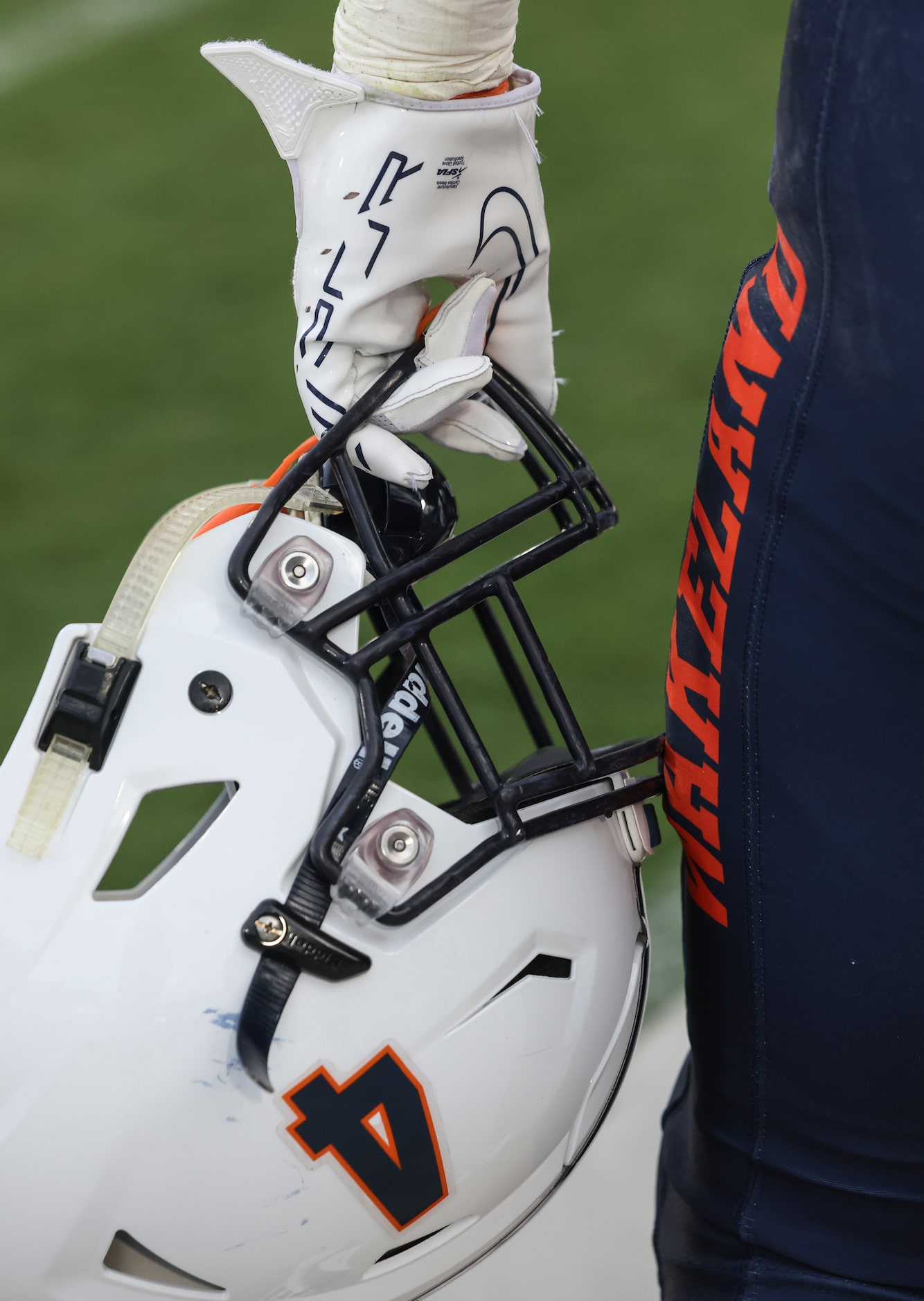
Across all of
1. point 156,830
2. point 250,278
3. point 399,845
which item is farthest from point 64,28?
point 399,845

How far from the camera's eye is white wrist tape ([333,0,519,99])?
1044 millimetres

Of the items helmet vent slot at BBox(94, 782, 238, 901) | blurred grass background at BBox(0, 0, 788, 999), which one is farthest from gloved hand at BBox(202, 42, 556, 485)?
blurred grass background at BBox(0, 0, 788, 999)

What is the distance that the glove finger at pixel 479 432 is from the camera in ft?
3.77

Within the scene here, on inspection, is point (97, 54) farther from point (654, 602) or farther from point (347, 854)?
point (347, 854)

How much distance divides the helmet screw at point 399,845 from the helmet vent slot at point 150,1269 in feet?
1.13

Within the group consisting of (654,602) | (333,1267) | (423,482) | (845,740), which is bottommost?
(654,602)

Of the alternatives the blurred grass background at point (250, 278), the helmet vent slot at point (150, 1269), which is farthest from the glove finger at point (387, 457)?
the blurred grass background at point (250, 278)

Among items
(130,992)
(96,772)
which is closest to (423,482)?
(96,772)

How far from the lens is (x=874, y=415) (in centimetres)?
90

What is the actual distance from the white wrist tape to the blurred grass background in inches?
53.6

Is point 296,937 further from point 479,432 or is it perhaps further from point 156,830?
point 156,830

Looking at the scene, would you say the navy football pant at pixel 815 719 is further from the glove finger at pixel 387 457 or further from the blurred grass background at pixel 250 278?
the blurred grass background at pixel 250 278

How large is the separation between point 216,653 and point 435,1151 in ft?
1.29

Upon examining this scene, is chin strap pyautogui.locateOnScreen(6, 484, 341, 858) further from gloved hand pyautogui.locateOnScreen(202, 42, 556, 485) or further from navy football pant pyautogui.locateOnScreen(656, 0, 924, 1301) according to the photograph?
navy football pant pyautogui.locateOnScreen(656, 0, 924, 1301)
